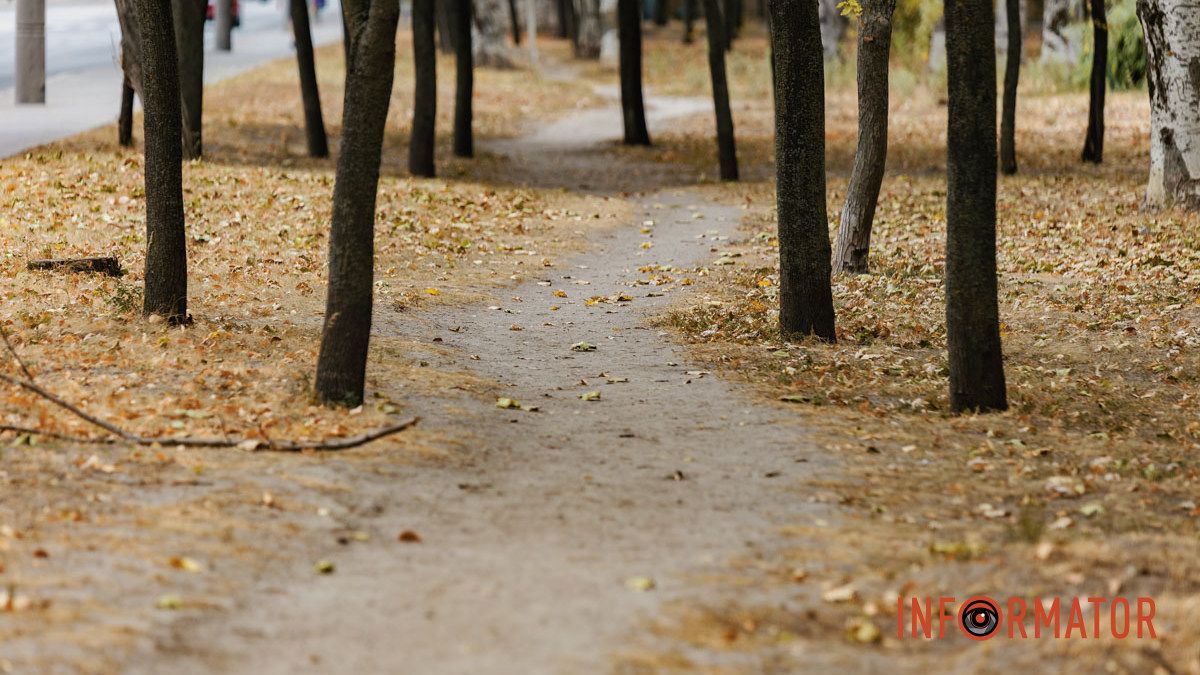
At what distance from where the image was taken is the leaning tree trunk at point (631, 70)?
24484 mm

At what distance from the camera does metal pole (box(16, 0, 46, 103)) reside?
78.1ft

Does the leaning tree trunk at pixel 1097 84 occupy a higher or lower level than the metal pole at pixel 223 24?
lower

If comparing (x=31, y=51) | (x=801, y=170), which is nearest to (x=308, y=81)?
(x=31, y=51)

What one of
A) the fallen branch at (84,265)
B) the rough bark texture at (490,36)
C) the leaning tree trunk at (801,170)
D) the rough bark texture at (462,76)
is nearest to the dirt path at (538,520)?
the leaning tree trunk at (801,170)

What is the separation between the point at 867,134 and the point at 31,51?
17.4 metres

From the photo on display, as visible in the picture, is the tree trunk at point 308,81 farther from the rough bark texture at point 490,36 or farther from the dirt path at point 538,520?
the rough bark texture at point 490,36

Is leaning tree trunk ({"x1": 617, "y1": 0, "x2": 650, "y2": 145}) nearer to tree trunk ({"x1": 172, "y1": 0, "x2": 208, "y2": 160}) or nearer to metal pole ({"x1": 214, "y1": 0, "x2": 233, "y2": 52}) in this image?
tree trunk ({"x1": 172, "y1": 0, "x2": 208, "y2": 160})

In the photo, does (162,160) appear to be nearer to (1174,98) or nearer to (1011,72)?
(1174,98)

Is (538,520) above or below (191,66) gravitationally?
below

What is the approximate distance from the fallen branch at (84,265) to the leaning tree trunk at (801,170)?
5.82 m

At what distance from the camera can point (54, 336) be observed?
31.2ft

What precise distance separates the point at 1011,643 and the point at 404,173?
16.5m

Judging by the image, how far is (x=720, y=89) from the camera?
20500 mm

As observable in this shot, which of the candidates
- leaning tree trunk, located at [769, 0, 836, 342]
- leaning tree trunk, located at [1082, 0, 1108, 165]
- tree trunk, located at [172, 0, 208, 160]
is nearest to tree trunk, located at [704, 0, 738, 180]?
leaning tree trunk, located at [1082, 0, 1108, 165]
